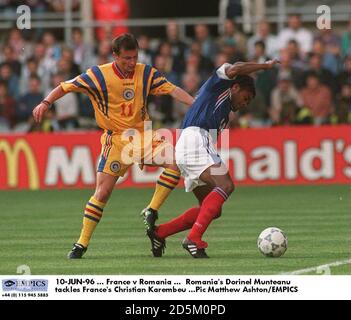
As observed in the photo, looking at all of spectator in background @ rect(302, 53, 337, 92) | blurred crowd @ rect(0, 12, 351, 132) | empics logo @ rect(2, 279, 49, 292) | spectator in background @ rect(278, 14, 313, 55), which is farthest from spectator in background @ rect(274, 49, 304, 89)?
empics logo @ rect(2, 279, 49, 292)

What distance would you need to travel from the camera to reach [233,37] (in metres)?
23.0

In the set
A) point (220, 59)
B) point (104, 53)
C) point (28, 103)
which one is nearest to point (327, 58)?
point (220, 59)

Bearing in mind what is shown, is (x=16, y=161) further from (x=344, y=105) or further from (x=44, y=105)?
(x=44, y=105)

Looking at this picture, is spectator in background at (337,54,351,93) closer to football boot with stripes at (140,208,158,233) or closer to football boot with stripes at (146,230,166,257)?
football boot with stripes at (140,208,158,233)

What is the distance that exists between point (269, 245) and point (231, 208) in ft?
19.5

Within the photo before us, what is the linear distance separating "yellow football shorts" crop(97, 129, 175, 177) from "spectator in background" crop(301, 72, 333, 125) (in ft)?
33.1

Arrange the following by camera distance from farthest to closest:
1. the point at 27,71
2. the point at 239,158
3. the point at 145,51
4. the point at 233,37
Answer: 1. the point at 27,71
2. the point at 145,51
3. the point at 233,37
4. the point at 239,158

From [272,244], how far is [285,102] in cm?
1057

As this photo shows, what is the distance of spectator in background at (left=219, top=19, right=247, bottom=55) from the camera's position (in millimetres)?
22900

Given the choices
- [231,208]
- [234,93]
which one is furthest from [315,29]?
[234,93]

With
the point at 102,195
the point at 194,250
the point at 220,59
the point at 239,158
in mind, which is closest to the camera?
the point at 194,250

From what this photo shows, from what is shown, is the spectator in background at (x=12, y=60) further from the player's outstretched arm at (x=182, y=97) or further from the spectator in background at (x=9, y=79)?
the player's outstretched arm at (x=182, y=97)

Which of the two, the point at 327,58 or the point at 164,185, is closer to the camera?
the point at 164,185

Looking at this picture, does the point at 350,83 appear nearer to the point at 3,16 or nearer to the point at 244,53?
the point at 244,53
